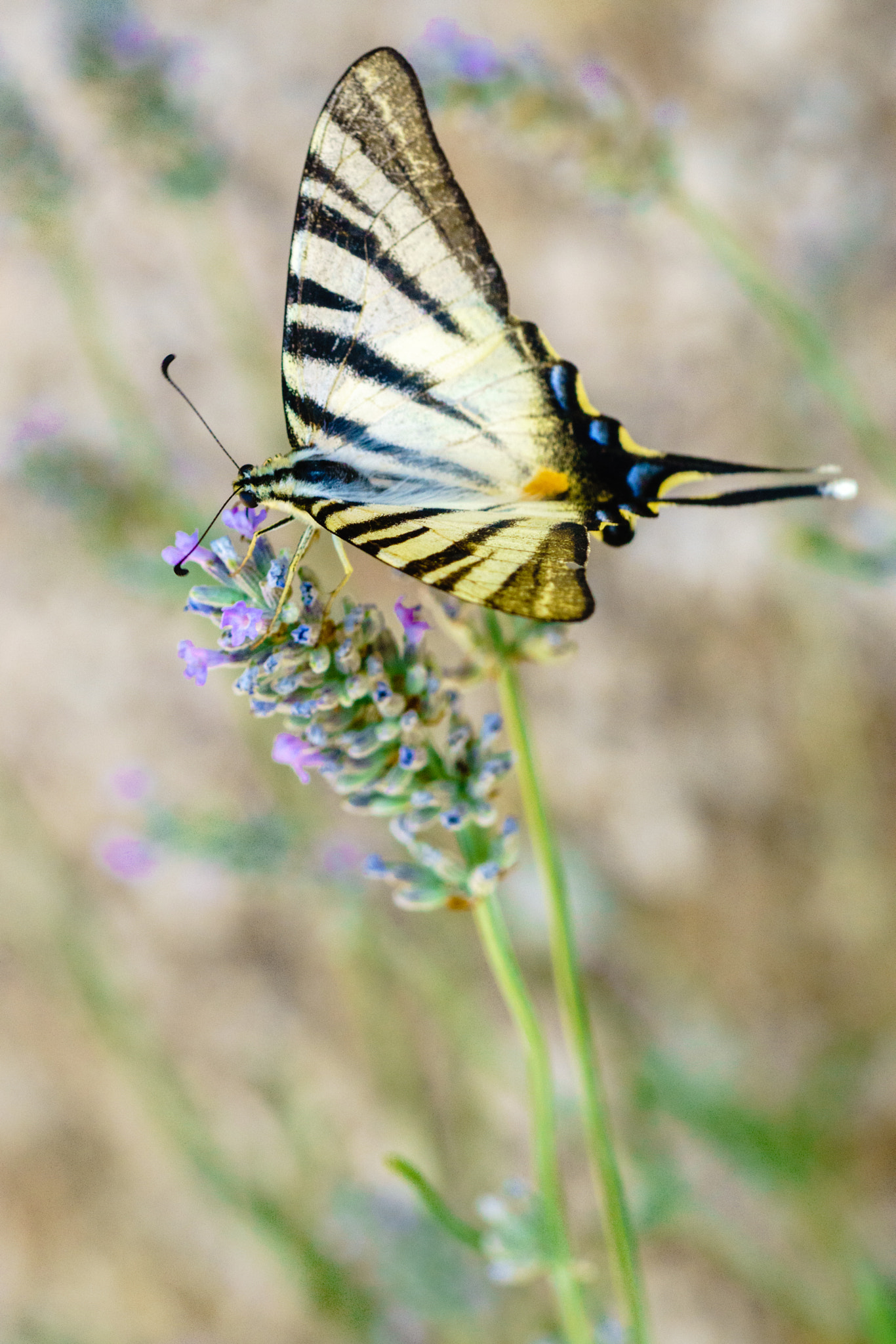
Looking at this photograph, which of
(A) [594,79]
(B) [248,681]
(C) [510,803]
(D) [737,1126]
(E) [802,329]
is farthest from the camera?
(C) [510,803]

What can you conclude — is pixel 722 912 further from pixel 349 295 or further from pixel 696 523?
pixel 349 295

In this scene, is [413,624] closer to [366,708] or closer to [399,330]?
[366,708]

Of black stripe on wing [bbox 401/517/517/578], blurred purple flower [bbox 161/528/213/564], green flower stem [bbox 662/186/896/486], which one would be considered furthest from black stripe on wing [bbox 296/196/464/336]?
green flower stem [bbox 662/186/896/486]

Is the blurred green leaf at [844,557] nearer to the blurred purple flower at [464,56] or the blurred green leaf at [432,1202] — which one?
the blurred purple flower at [464,56]

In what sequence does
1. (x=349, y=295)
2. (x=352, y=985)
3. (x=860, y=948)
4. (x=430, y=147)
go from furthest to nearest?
1. (x=860, y=948)
2. (x=352, y=985)
3. (x=349, y=295)
4. (x=430, y=147)

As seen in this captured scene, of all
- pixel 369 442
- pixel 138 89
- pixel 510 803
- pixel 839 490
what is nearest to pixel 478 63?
pixel 138 89

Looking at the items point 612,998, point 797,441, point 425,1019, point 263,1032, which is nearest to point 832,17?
point 797,441

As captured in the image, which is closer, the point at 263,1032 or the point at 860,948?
the point at 860,948
